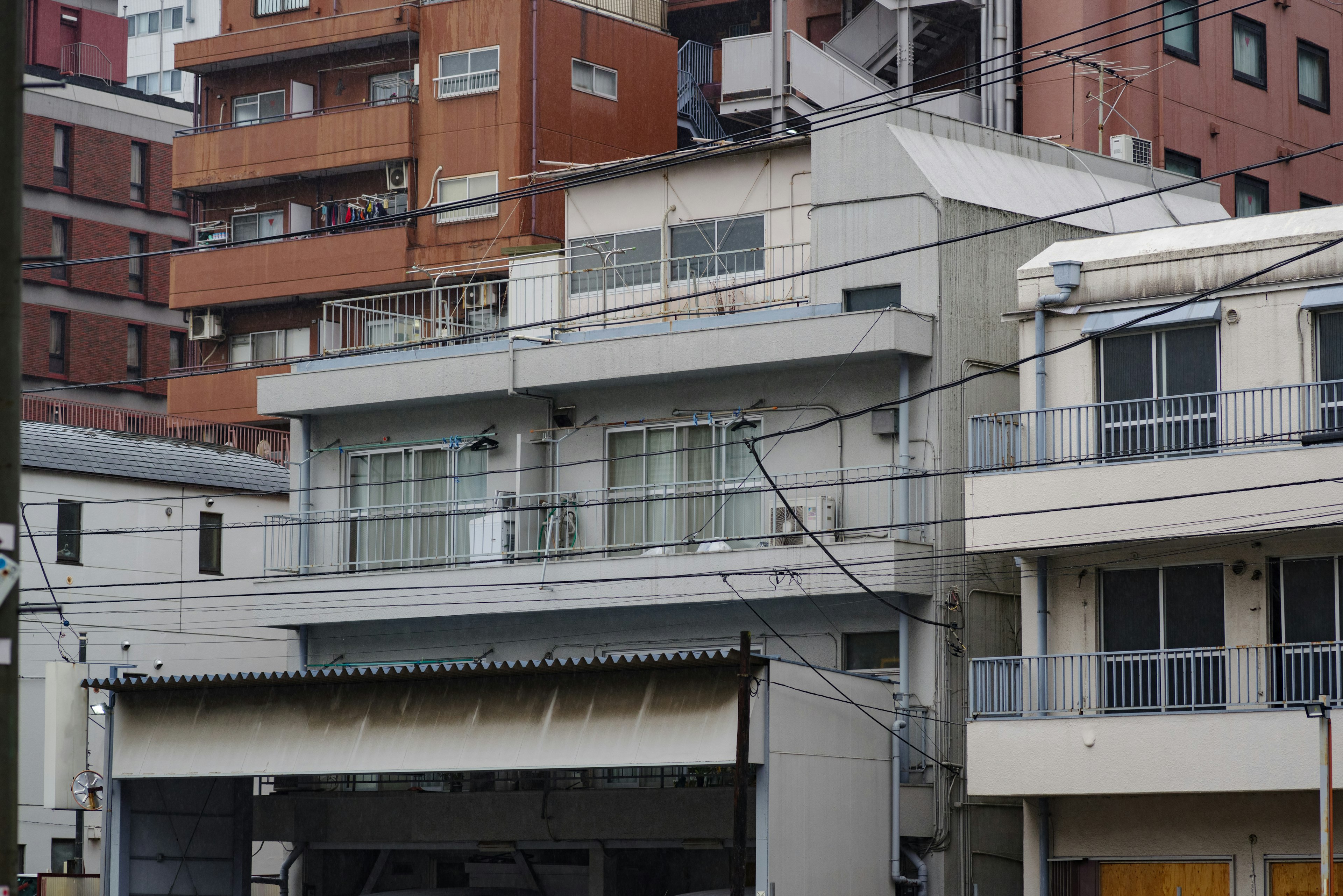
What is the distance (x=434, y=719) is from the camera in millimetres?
27656

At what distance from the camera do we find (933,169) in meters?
30.9

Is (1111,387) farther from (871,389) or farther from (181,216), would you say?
(181,216)

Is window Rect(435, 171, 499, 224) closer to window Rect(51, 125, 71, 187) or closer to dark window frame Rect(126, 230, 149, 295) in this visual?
dark window frame Rect(126, 230, 149, 295)

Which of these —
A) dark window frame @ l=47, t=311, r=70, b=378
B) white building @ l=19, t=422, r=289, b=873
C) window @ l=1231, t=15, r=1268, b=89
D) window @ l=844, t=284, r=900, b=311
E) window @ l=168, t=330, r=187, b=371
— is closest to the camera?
window @ l=844, t=284, r=900, b=311

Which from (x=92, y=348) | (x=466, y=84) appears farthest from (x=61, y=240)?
(x=466, y=84)

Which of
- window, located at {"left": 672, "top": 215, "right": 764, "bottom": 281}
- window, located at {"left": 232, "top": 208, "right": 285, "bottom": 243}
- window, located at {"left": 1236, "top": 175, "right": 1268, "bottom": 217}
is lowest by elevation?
window, located at {"left": 672, "top": 215, "right": 764, "bottom": 281}

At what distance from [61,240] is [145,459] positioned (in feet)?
78.6

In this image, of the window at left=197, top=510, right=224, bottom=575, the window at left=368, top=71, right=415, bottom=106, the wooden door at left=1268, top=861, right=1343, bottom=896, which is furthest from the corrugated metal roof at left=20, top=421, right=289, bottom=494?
the wooden door at left=1268, top=861, right=1343, bottom=896

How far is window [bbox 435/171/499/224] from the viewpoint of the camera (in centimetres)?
4797

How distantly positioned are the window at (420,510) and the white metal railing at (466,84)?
1562 cm

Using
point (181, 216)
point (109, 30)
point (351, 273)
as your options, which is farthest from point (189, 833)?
point (109, 30)

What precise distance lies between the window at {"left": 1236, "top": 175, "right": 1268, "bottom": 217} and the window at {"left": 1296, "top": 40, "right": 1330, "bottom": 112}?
9.22 ft

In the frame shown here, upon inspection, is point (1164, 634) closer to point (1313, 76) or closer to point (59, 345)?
point (1313, 76)

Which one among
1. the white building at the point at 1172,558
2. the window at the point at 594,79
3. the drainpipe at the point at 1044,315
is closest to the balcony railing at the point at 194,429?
the window at the point at 594,79
